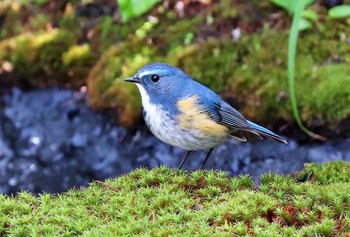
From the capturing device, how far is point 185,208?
426 centimetres

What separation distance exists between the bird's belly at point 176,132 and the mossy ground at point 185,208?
0.35 metres

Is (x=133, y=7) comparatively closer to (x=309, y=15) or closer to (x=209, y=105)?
(x=309, y=15)

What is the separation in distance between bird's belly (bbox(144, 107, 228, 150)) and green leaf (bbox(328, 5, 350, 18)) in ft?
10.9

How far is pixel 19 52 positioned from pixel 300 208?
601 cm

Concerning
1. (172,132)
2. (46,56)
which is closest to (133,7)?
(46,56)

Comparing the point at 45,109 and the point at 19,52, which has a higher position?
the point at 19,52

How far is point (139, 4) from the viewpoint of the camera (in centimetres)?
805

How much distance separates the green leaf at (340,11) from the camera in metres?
7.80

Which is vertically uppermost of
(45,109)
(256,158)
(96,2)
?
(96,2)

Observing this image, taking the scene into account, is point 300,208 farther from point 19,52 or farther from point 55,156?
point 19,52

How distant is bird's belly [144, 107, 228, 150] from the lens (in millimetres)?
5195

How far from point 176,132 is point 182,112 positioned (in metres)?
0.18

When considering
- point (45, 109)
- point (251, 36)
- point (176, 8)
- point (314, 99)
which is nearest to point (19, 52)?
point (45, 109)

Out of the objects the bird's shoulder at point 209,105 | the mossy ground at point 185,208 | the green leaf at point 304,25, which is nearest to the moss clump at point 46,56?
the green leaf at point 304,25
